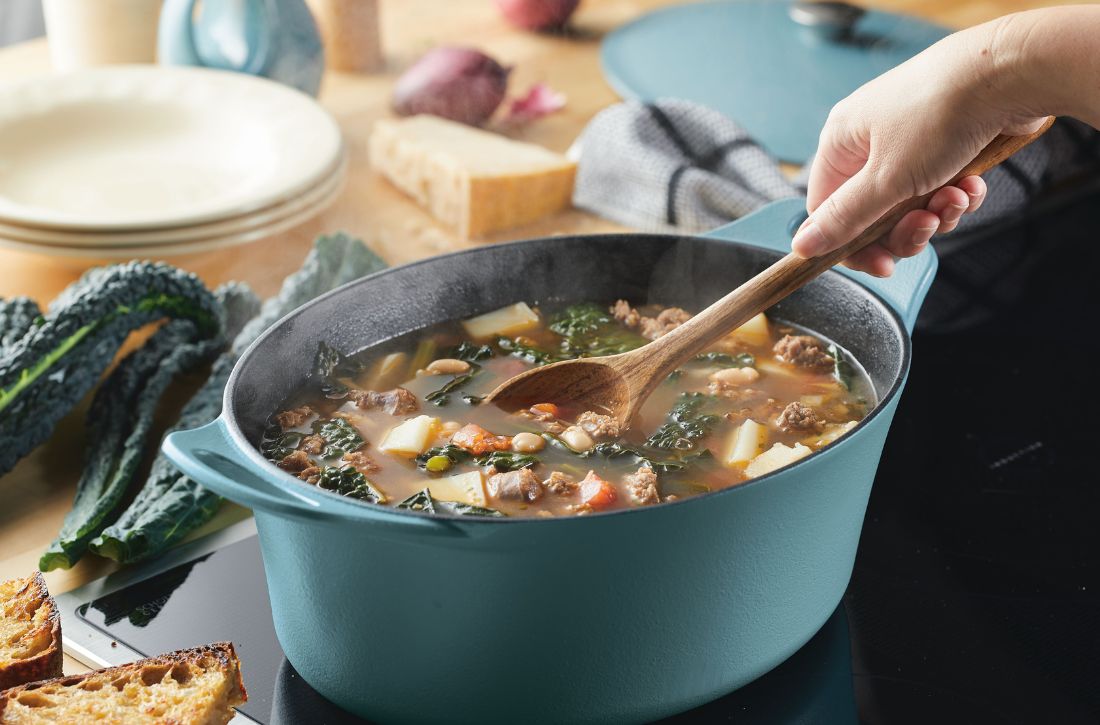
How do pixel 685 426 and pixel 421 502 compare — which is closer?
pixel 421 502

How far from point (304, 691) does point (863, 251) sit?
2.73 feet

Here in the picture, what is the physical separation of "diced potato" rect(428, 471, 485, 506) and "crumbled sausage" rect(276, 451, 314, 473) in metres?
0.14

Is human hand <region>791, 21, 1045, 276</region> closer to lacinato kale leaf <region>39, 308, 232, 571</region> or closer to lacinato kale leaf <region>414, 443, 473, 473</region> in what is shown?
lacinato kale leaf <region>414, 443, 473, 473</region>

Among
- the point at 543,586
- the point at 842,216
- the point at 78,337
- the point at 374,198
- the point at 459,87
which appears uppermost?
the point at 842,216

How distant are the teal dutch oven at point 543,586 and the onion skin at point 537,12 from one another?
2.11 metres

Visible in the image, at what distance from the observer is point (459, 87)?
2.67m

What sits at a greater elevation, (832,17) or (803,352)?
A: (803,352)

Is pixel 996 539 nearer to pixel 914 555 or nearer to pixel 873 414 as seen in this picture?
pixel 914 555

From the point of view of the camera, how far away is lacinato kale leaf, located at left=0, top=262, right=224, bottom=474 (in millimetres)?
1604

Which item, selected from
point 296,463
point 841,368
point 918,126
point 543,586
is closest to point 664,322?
point 841,368

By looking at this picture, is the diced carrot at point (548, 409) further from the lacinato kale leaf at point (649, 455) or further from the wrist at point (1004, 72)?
the wrist at point (1004, 72)

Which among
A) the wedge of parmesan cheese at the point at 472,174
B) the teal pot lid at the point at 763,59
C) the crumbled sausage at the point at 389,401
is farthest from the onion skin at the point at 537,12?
the crumbled sausage at the point at 389,401

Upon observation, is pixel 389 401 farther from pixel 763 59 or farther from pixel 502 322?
pixel 763 59

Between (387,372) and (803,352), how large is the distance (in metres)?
0.54
